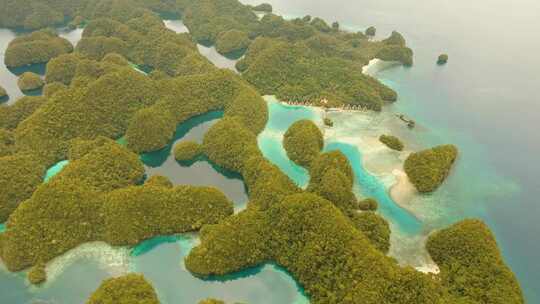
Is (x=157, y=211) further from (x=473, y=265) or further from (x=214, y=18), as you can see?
(x=214, y=18)

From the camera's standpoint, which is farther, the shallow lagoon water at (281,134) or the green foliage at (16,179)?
the shallow lagoon water at (281,134)

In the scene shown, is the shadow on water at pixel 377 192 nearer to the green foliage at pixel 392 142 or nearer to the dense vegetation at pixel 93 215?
the green foliage at pixel 392 142

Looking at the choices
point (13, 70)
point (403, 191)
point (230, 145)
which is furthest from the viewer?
point (13, 70)

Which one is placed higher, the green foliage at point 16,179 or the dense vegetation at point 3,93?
the green foliage at point 16,179

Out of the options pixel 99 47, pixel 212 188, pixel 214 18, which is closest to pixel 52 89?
pixel 99 47

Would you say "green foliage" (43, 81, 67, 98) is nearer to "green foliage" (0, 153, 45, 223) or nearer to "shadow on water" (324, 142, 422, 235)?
"green foliage" (0, 153, 45, 223)

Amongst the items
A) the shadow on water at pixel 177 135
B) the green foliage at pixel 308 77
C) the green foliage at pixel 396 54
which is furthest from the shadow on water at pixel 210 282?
the green foliage at pixel 396 54
